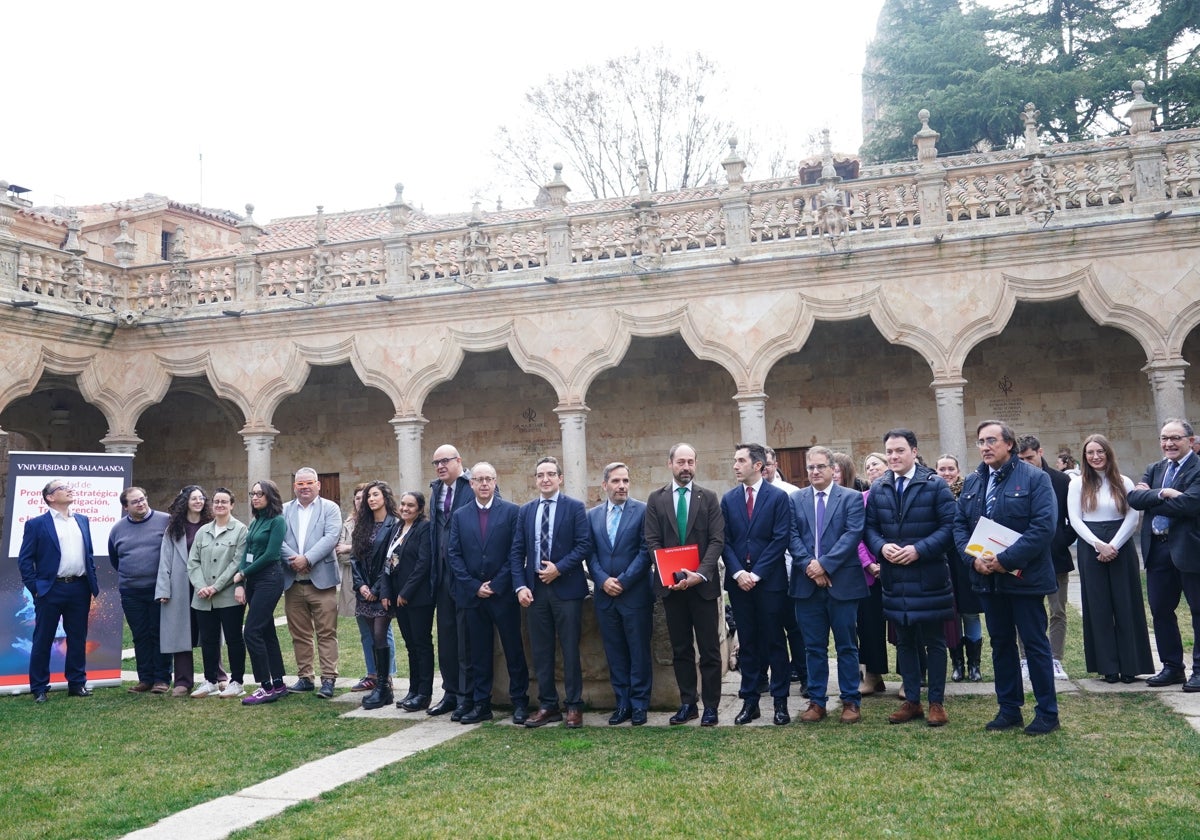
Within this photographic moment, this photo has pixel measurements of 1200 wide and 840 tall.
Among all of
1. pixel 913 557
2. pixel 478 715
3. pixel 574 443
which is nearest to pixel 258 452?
pixel 574 443

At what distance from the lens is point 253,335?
54.1 feet

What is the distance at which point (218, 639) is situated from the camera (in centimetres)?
765

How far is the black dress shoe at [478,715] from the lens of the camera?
641cm

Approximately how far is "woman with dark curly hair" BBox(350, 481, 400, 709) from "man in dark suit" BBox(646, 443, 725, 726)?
2031 mm

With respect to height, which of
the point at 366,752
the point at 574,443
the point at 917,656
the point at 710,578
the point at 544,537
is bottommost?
→ the point at 366,752

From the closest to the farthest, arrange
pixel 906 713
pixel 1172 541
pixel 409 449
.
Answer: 1. pixel 906 713
2. pixel 1172 541
3. pixel 409 449

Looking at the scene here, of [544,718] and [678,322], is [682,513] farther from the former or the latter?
[678,322]

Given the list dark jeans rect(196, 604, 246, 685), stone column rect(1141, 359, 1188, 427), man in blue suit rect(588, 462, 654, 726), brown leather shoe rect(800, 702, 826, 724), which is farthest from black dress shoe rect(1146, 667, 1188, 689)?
stone column rect(1141, 359, 1188, 427)

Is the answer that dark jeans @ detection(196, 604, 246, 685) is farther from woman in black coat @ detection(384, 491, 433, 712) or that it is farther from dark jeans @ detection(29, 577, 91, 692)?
woman in black coat @ detection(384, 491, 433, 712)

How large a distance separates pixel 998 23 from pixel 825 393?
16.4 m

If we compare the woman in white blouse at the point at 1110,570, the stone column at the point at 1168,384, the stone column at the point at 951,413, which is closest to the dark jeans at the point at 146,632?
A: the woman in white blouse at the point at 1110,570

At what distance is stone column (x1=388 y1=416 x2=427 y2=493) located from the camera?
15781 mm

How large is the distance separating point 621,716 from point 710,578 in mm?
1034

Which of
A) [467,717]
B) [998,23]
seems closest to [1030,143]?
[467,717]
